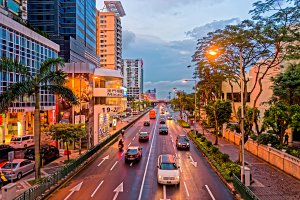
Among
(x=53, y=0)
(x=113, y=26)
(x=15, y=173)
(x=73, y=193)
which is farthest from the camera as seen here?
(x=113, y=26)

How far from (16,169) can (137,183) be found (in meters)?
10.1

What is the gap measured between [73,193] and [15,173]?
665cm

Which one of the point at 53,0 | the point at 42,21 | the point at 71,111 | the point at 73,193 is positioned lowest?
the point at 73,193

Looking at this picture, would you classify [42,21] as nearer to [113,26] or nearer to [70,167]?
[113,26]

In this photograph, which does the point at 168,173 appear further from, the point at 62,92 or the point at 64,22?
the point at 64,22

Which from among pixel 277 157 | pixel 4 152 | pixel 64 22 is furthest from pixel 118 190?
pixel 64 22

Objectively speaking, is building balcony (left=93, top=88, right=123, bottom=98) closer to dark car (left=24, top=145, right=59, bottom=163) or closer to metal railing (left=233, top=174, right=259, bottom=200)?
dark car (left=24, top=145, right=59, bottom=163)

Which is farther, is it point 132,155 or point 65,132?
point 132,155

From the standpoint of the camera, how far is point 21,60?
44.3 meters

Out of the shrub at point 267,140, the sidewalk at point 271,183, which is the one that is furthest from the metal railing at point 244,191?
the shrub at point 267,140

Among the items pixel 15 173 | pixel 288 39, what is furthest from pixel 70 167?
pixel 288 39

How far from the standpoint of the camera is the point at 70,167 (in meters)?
24.5

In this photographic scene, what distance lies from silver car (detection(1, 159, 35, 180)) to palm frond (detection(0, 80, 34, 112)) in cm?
597

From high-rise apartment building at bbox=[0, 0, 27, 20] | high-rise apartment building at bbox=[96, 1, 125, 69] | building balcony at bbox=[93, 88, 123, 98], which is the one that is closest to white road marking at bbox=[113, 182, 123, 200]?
building balcony at bbox=[93, 88, 123, 98]
